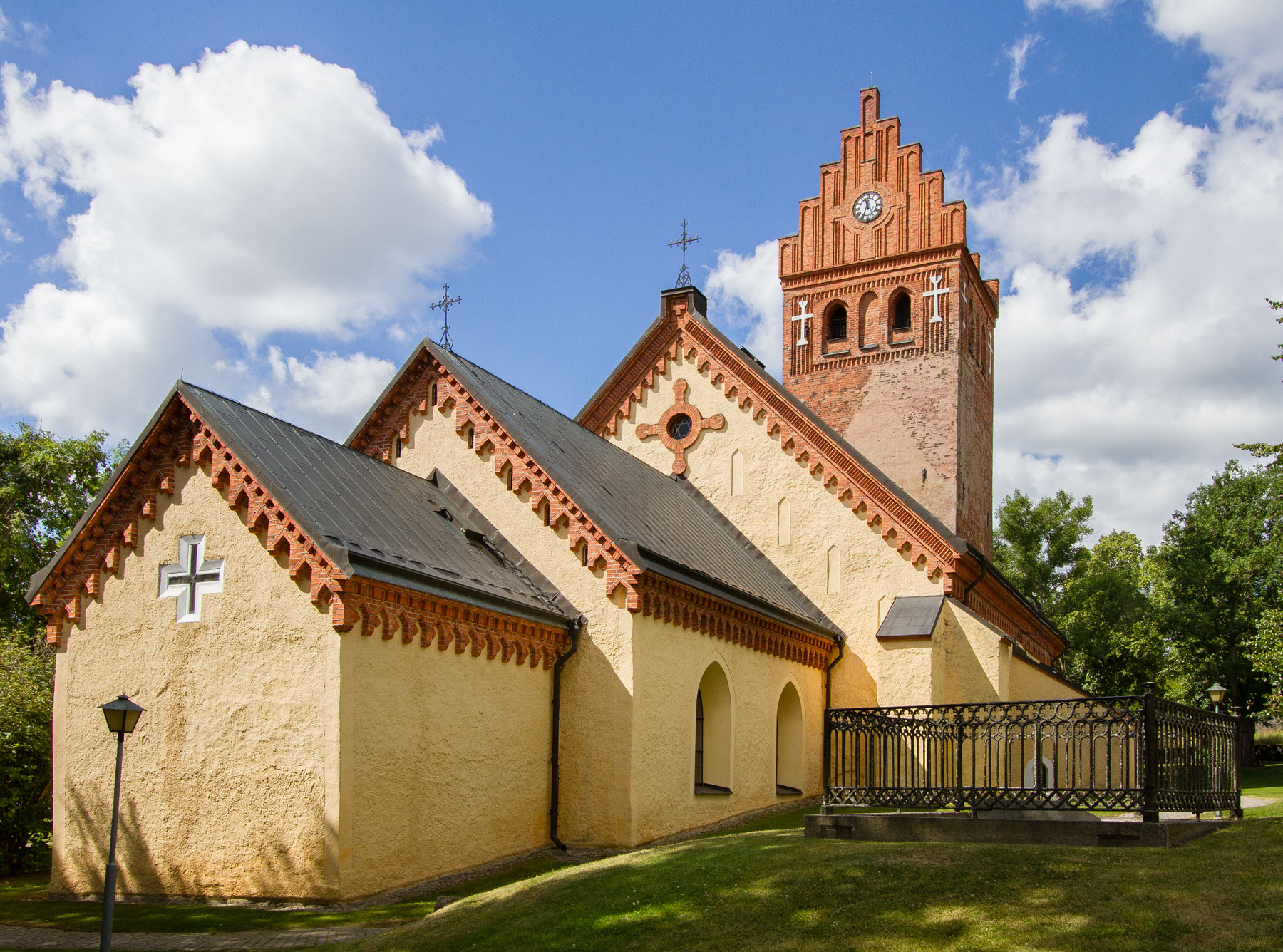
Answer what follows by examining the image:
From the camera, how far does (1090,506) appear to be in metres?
58.3

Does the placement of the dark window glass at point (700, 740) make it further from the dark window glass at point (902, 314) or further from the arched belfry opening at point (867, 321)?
the dark window glass at point (902, 314)

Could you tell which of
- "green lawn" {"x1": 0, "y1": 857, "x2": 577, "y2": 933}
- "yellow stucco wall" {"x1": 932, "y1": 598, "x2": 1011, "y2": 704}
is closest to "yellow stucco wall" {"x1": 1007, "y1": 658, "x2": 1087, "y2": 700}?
"yellow stucco wall" {"x1": 932, "y1": 598, "x2": 1011, "y2": 704}

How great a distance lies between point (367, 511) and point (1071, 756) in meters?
9.79

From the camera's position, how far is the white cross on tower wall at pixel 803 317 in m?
33.0

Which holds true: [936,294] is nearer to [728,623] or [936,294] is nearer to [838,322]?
[838,322]

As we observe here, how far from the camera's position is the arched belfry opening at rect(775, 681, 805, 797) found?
72.1 feet

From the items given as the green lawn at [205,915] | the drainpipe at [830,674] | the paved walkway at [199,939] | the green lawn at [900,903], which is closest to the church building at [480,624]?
the drainpipe at [830,674]

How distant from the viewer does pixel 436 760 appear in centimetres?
1452

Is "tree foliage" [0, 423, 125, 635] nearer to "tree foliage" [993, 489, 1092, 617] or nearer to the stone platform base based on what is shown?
the stone platform base

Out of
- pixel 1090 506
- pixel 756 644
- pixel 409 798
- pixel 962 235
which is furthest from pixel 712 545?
pixel 1090 506

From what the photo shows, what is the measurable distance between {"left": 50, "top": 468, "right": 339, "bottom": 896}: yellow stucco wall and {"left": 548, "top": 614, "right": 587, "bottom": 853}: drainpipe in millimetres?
4606

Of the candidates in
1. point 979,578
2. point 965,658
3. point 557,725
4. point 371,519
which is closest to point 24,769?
point 371,519

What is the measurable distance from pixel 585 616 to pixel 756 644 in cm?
447

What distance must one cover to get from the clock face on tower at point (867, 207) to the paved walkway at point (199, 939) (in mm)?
26442
